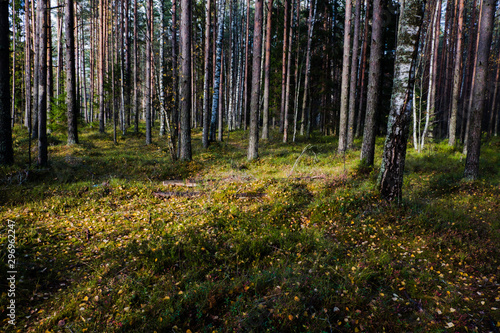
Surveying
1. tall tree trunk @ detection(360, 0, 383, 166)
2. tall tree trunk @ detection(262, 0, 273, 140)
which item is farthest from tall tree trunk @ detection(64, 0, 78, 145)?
tall tree trunk @ detection(360, 0, 383, 166)

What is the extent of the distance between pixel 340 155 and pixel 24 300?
12384 millimetres

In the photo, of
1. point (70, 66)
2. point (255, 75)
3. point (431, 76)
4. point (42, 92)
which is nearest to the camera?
point (42, 92)

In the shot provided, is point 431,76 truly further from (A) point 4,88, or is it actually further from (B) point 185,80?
(A) point 4,88

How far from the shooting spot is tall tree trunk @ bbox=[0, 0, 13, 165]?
8.50 m

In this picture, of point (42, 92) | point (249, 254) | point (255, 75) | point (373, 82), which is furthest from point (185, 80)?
point (249, 254)

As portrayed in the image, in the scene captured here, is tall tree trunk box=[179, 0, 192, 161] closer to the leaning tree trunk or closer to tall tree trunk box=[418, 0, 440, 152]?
the leaning tree trunk

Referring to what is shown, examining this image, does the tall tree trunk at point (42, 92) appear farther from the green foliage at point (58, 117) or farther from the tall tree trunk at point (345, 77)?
the tall tree trunk at point (345, 77)

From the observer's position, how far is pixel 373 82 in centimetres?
923

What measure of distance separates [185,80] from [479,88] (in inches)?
447

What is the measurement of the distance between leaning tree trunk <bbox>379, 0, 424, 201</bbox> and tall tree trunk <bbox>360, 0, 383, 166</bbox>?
236 centimetres

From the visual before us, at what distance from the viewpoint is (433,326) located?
3.24 metres

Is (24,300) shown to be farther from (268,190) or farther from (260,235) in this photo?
(268,190)

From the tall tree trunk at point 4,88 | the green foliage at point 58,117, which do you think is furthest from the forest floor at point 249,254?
the green foliage at point 58,117

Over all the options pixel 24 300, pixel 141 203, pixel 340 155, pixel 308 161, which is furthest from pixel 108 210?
pixel 340 155
